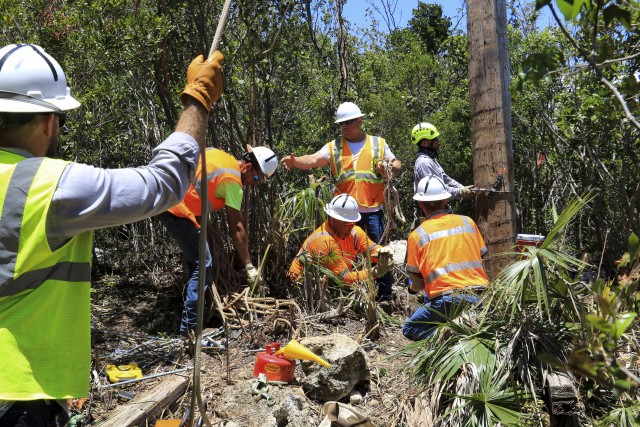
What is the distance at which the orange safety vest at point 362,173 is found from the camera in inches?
259

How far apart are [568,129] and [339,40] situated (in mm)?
3244

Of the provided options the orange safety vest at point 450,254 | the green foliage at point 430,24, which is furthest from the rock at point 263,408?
the green foliage at point 430,24

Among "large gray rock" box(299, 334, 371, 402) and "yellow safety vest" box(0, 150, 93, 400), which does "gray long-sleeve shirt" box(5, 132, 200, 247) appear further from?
"large gray rock" box(299, 334, 371, 402)

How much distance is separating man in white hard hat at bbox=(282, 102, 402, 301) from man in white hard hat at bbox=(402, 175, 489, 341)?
163 centimetres

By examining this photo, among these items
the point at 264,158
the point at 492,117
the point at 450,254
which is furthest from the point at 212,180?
the point at 492,117

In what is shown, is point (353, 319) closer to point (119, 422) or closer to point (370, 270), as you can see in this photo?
point (370, 270)

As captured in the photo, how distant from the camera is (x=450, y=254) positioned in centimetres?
472

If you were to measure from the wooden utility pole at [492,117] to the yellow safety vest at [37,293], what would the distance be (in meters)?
3.14

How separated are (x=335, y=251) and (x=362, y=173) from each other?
3.32ft

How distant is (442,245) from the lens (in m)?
4.75

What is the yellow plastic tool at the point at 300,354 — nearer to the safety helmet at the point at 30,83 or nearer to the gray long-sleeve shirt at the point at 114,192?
the gray long-sleeve shirt at the point at 114,192

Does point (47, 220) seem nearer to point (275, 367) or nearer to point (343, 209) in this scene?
point (275, 367)

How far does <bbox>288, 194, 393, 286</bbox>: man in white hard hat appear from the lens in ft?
19.5

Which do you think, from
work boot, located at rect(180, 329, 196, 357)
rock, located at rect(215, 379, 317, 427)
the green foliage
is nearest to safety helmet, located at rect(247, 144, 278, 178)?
work boot, located at rect(180, 329, 196, 357)
